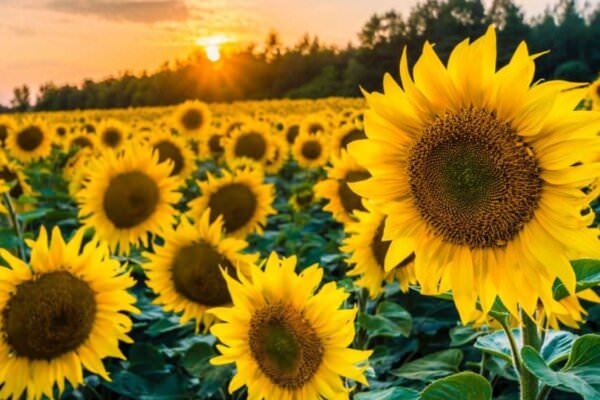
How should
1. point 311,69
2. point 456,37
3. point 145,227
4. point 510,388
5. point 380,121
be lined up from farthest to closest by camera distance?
point 456,37 → point 311,69 → point 145,227 → point 510,388 → point 380,121

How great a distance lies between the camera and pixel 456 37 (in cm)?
6081

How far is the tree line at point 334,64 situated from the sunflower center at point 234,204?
129 feet

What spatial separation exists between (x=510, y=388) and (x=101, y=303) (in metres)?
1.99

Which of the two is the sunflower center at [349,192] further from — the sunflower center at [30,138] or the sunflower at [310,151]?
the sunflower center at [30,138]

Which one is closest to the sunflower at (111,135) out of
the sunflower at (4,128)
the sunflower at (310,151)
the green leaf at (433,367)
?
the sunflower at (4,128)

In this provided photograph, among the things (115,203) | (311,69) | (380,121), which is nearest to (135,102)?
(311,69)

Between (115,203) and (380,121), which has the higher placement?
(380,121)

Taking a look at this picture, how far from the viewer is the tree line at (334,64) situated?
49781mm

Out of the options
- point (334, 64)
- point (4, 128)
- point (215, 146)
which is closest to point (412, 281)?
point (215, 146)

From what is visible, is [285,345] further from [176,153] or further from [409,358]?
[176,153]

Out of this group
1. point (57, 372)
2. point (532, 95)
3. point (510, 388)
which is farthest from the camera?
point (510, 388)

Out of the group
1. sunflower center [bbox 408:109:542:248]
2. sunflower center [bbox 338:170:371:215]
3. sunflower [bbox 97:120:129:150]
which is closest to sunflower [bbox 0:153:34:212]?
sunflower center [bbox 338:170:371:215]

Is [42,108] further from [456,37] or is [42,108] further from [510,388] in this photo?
[510,388]

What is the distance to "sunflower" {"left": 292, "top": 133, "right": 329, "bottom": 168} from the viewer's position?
868cm
